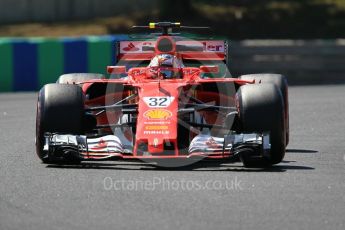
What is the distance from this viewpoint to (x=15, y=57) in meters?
21.0

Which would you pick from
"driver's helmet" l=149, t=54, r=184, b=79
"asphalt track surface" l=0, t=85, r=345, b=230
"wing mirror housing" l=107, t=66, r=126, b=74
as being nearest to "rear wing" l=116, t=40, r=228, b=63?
"wing mirror housing" l=107, t=66, r=126, b=74

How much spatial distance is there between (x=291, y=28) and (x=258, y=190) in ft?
82.1

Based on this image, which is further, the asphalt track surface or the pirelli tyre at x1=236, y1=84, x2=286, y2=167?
the pirelli tyre at x1=236, y1=84, x2=286, y2=167

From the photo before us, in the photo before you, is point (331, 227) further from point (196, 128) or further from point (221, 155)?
point (196, 128)

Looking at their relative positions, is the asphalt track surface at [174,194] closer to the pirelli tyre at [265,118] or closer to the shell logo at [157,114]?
the pirelli tyre at [265,118]

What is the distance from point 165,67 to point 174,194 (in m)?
3.33

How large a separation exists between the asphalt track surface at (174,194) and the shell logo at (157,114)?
497mm

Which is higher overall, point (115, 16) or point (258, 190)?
point (115, 16)

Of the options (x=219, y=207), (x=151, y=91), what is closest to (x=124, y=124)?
(x=151, y=91)

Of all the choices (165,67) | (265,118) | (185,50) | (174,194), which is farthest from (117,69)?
(174,194)

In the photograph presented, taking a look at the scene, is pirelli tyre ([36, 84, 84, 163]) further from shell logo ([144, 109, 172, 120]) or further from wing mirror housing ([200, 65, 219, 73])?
wing mirror housing ([200, 65, 219, 73])

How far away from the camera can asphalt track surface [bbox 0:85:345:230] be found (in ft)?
25.8

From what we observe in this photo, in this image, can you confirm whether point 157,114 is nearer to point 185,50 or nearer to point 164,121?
point 164,121

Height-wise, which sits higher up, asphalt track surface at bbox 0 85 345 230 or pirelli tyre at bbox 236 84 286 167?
pirelli tyre at bbox 236 84 286 167
